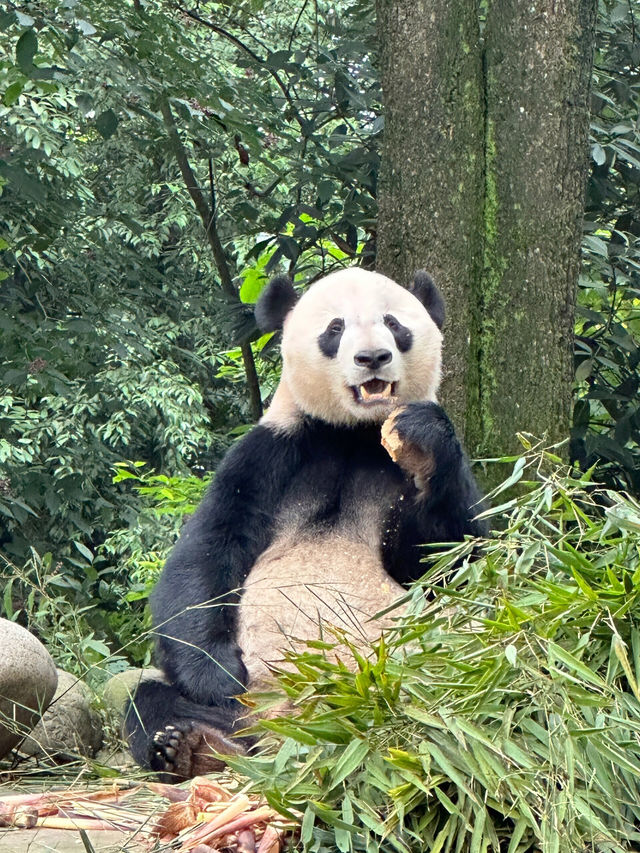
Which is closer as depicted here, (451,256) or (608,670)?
(608,670)

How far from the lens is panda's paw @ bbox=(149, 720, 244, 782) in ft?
10.4

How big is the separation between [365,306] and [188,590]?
1.07m

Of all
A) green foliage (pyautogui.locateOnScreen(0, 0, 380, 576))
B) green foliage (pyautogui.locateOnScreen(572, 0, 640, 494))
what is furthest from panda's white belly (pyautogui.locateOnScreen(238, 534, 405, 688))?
green foliage (pyautogui.locateOnScreen(0, 0, 380, 576))

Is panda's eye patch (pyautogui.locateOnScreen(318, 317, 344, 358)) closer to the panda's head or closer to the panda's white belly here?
the panda's head

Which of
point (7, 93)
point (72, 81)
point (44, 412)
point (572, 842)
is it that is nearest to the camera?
point (572, 842)

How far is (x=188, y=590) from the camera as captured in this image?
3559 mm

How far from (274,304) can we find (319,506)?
0.79 m

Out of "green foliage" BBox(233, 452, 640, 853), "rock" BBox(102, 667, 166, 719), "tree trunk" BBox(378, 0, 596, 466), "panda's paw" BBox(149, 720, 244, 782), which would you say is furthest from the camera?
"rock" BBox(102, 667, 166, 719)

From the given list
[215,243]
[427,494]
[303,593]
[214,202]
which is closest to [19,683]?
[303,593]

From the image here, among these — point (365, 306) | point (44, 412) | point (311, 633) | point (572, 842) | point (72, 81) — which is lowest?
point (44, 412)

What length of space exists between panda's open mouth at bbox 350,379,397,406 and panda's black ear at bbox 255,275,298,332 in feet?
1.90

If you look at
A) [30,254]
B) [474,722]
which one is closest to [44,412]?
[30,254]

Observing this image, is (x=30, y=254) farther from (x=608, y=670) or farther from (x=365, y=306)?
(x=608, y=670)

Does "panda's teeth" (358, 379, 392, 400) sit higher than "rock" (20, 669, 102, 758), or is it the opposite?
"panda's teeth" (358, 379, 392, 400)
